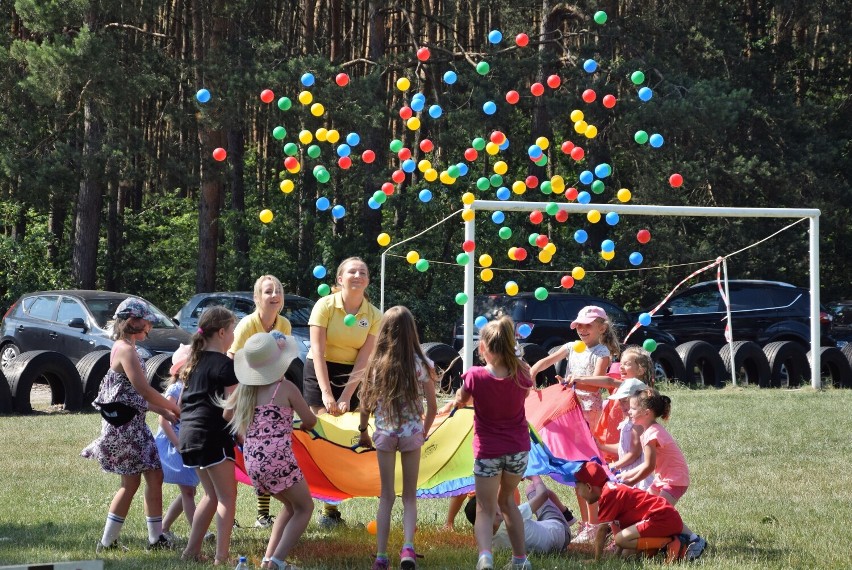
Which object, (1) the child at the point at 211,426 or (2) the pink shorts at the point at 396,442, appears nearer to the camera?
(1) the child at the point at 211,426

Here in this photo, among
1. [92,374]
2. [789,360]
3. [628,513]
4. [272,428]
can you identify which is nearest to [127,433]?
[272,428]

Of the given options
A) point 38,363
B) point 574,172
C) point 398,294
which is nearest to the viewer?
point 38,363

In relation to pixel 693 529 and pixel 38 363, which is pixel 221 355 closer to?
pixel 693 529

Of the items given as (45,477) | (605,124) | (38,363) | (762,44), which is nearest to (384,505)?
(45,477)

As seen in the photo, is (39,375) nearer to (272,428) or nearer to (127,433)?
(127,433)

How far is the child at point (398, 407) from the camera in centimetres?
588

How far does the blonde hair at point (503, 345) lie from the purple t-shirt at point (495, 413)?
0.06 m

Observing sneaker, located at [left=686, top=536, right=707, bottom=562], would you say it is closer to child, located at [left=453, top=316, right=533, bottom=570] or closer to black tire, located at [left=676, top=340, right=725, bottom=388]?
child, located at [left=453, top=316, right=533, bottom=570]

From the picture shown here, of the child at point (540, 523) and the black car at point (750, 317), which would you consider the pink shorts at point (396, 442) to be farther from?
the black car at point (750, 317)

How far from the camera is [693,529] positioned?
23.3ft

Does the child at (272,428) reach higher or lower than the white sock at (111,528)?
higher

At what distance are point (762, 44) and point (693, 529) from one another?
25690mm


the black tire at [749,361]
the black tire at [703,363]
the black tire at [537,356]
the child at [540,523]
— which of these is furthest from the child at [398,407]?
the black tire at [749,361]

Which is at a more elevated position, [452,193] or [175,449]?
[452,193]
